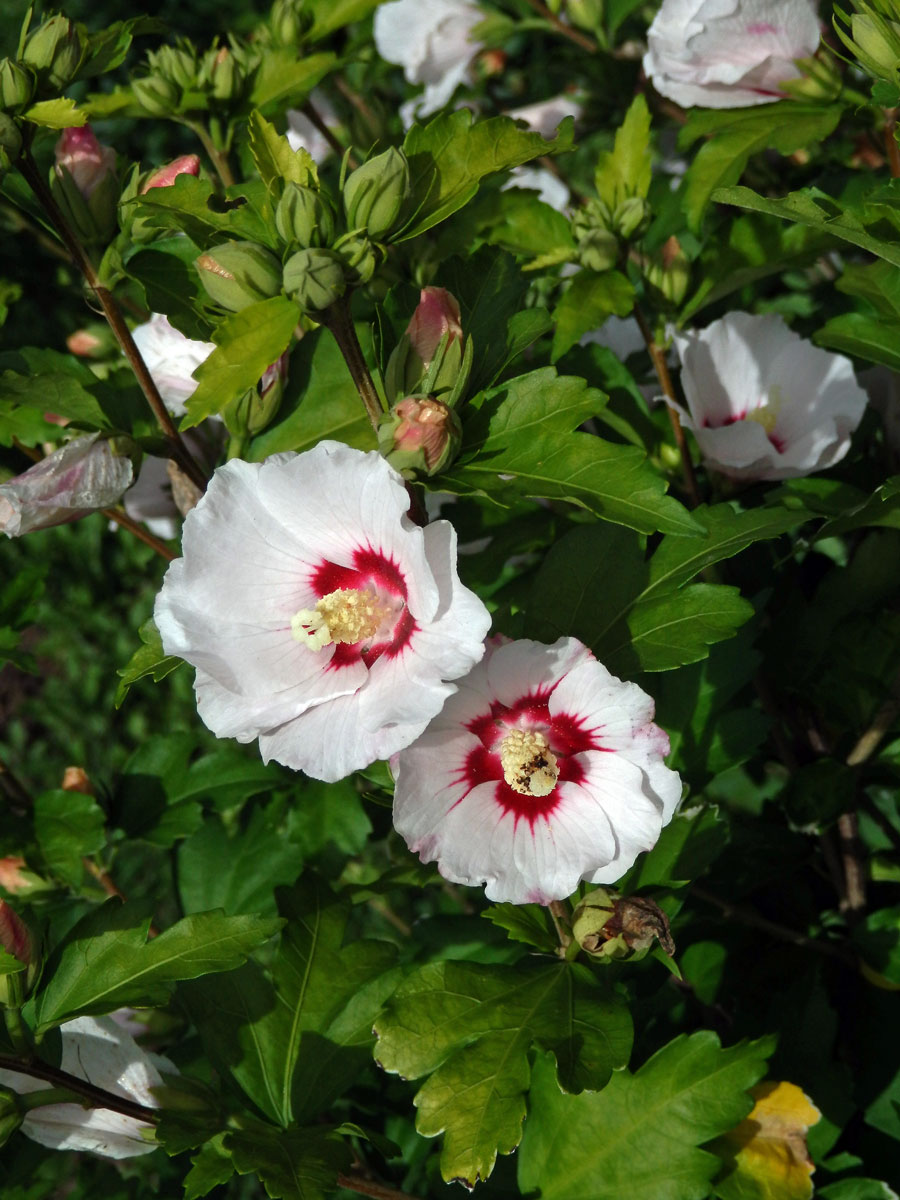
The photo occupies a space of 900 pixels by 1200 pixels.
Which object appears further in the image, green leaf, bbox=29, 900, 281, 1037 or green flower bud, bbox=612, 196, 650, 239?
green flower bud, bbox=612, 196, 650, 239

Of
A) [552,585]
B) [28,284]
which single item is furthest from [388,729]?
[28,284]

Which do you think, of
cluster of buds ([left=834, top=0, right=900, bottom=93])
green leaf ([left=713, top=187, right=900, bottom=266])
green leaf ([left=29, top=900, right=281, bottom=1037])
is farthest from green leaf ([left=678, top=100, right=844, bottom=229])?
green leaf ([left=29, top=900, right=281, bottom=1037])

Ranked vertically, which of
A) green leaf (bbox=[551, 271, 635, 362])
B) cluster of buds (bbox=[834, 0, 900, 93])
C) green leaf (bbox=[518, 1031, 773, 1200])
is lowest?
green leaf (bbox=[518, 1031, 773, 1200])

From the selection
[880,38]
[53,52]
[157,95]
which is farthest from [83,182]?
[880,38]

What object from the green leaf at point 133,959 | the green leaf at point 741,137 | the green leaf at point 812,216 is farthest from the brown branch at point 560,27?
the green leaf at point 133,959

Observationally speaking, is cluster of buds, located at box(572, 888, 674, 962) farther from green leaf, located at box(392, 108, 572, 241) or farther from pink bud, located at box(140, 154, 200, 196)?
pink bud, located at box(140, 154, 200, 196)

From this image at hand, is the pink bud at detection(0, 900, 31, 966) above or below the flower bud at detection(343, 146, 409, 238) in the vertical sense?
below

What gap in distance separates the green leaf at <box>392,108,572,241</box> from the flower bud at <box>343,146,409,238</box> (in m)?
0.03

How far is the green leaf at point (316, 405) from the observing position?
112 cm

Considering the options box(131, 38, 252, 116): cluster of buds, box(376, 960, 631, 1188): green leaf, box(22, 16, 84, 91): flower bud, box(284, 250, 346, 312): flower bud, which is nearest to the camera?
box(284, 250, 346, 312): flower bud

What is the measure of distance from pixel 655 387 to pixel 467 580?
17.1 inches

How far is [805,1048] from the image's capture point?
4.31 ft

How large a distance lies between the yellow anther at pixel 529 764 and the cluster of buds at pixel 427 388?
0.24 metres

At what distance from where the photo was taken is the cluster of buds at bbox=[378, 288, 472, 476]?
90cm
